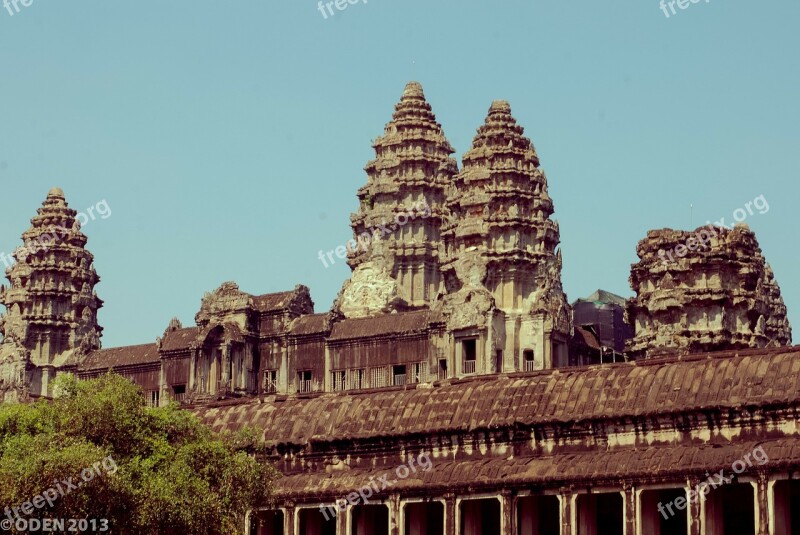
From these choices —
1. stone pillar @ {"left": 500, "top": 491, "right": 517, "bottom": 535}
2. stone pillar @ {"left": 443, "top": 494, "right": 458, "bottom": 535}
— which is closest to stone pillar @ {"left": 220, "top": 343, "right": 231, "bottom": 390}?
stone pillar @ {"left": 443, "top": 494, "right": 458, "bottom": 535}

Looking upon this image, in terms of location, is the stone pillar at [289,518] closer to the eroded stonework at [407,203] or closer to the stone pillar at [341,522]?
Result: the stone pillar at [341,522]

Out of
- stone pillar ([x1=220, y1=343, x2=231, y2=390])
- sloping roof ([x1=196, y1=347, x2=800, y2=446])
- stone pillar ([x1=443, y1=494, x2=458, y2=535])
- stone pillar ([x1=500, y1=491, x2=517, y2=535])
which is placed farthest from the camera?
stone pillar ([x1=220, y1=343, x2=231, y2=390])

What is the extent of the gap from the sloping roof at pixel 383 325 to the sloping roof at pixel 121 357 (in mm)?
15276

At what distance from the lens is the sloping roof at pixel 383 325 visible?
4934 inches

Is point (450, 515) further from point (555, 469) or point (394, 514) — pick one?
point (555, 469)

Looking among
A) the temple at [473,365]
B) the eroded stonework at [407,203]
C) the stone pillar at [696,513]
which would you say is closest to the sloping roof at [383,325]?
the temple at [473,365]

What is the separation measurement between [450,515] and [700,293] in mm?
53455

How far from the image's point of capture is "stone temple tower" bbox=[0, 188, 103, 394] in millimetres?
147250

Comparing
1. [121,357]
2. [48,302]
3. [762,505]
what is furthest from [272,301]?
[762,505]

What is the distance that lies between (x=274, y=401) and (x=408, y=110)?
225 feet

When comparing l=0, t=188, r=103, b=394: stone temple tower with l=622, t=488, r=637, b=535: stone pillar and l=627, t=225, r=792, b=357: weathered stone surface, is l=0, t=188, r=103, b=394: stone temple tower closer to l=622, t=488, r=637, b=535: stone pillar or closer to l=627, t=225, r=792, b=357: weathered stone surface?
l=627, t=225, r=792, b=357: weathered stone surface

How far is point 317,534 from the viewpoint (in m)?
82.4

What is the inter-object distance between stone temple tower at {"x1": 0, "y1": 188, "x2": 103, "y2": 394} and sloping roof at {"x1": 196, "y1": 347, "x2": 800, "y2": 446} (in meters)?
61.0

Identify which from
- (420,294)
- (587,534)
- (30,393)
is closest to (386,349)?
(420,294)
